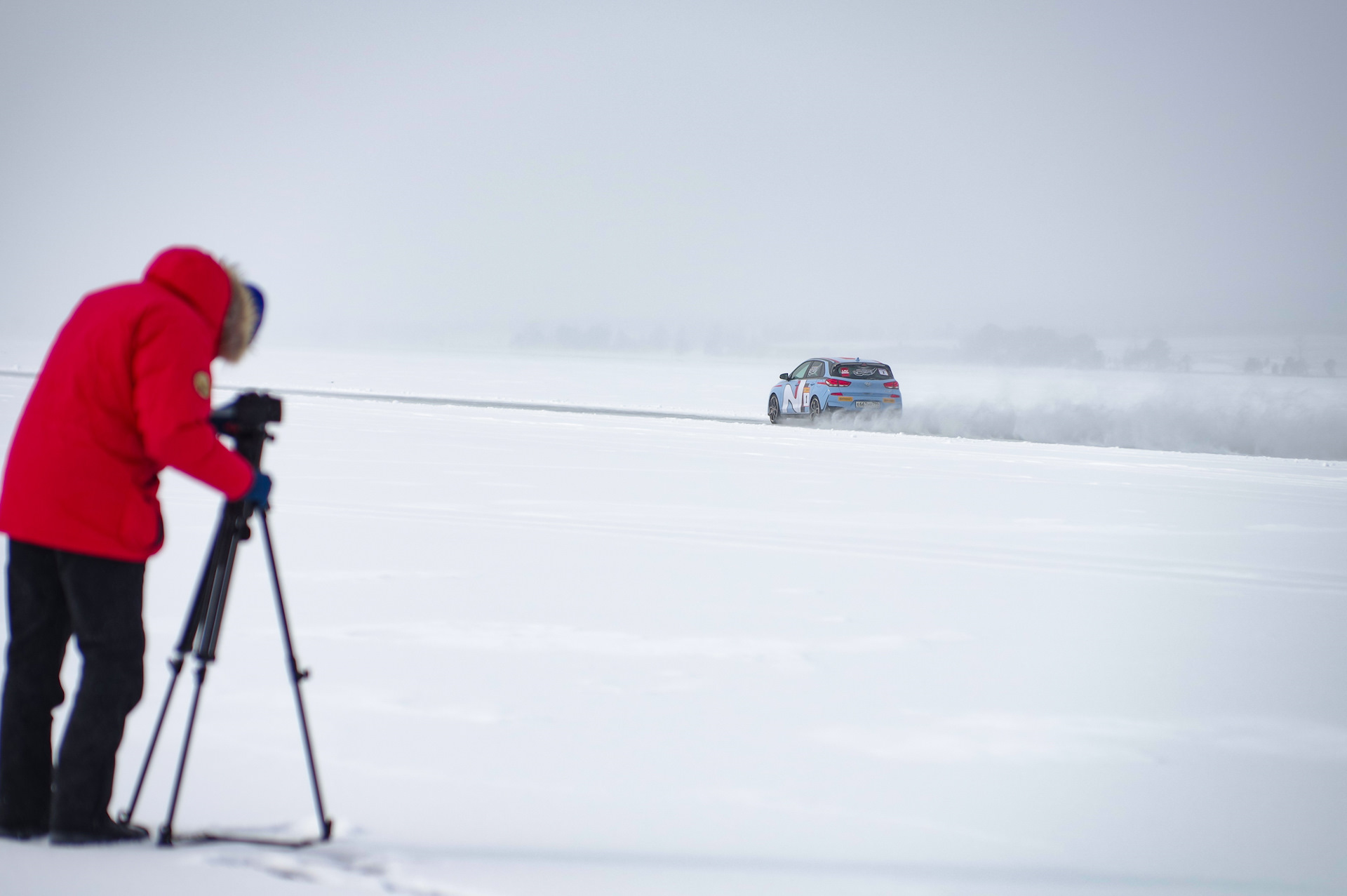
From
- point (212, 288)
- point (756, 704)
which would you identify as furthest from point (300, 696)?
point (756, 704)

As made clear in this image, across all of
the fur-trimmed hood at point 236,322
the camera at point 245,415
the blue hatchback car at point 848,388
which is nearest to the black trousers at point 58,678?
the camera at point 245,415

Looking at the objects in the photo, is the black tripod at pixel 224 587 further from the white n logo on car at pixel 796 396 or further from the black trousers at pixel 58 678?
the white n logo on car at pixel 796 396

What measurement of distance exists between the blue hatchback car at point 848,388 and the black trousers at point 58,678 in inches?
790

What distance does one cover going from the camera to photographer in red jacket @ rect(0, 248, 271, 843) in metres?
3.01

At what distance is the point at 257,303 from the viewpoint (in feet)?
11.2

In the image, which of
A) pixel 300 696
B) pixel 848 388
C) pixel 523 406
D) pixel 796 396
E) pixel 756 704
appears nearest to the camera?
pixel 300 696

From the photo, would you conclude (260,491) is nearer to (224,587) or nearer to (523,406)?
(224,587)

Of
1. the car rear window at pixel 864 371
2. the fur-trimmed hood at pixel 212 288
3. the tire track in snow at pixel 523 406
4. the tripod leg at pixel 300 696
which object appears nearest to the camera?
the fur-trimmed hood at pixel 212 288

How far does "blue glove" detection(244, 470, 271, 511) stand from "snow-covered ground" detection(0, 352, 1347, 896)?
1067 mm

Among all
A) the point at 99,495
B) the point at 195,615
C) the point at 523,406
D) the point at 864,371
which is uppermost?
the point at 864,371

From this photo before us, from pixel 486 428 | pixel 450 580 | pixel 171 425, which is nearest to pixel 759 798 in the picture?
pixel 171 425

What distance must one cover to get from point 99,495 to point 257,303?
28.9 inches

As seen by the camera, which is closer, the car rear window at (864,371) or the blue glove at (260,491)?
the blue glove at (260,491)

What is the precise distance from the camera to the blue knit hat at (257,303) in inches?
132
